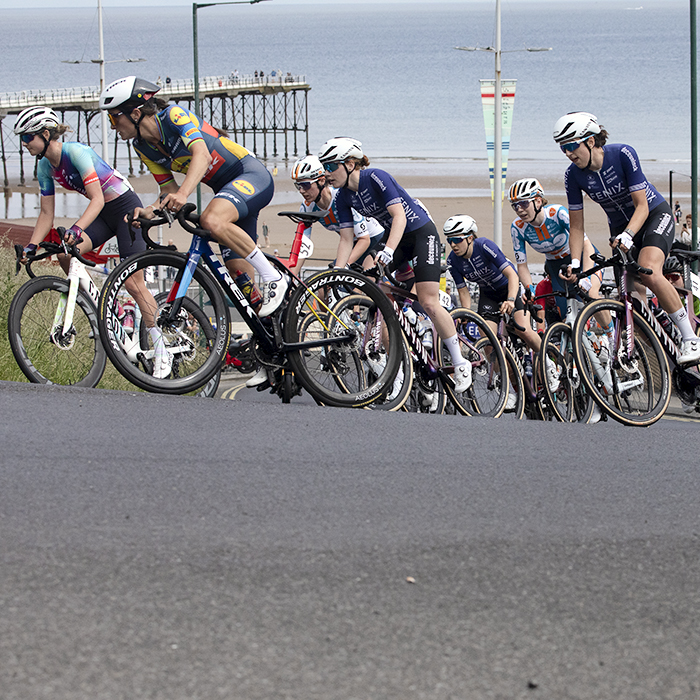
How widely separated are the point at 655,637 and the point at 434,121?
329 ft

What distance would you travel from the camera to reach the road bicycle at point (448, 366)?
7.87m

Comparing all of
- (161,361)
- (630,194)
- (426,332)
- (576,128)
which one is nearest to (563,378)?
(426,332)

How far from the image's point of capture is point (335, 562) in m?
3.77

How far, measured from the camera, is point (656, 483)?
5.06 m

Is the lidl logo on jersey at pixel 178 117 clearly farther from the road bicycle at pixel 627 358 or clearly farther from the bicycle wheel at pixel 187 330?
the road bicycle at pixel 627 358

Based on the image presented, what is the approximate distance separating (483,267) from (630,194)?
2646 millimetres

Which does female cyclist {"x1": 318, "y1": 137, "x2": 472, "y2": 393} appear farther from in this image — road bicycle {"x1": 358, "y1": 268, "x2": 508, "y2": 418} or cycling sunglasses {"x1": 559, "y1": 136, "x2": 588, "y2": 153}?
cycling sunglasses {"x1": 559, "y1": 136, "x2": 588, "y2": 153}

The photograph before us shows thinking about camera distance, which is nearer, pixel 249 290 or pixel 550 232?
pixel 249 290

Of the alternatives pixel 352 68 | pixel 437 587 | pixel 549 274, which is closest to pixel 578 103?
pixel 352 68

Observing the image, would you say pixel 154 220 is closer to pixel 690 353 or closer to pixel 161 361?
pixel 161 361

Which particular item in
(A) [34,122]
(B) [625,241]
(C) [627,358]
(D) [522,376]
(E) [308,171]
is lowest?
(D) [522,376]

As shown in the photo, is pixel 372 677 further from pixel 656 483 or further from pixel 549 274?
pixel 549 274

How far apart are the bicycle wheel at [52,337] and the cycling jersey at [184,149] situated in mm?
1005

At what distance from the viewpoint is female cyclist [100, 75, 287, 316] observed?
6.14m
